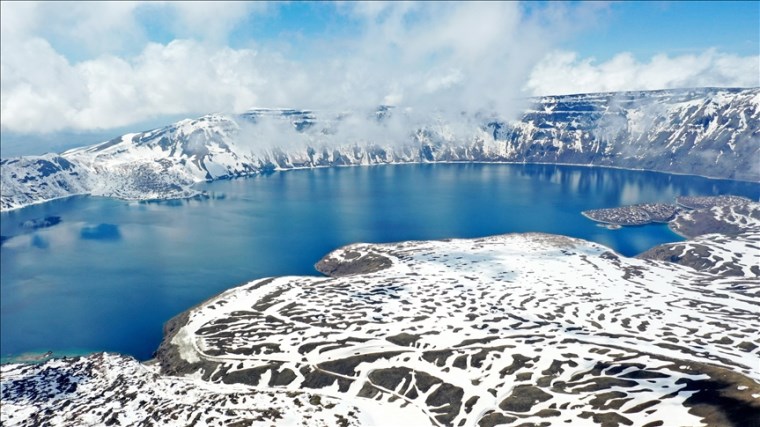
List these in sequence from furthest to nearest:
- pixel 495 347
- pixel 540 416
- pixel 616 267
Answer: pixel 616 267 < pixel 495 347 < pixel 540 416

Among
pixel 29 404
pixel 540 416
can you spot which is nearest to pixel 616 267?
→ pixel 540 416

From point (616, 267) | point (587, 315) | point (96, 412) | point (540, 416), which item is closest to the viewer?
point (540, 416)

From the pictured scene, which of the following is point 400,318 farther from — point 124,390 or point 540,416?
point 124,390

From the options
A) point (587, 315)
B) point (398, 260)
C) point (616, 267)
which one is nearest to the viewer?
point (587, 315)

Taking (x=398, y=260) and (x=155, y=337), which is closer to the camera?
(x=155, y=337)

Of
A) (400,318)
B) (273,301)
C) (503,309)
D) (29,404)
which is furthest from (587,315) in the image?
(29,404)

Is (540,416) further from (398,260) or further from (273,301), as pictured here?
(398,260)
